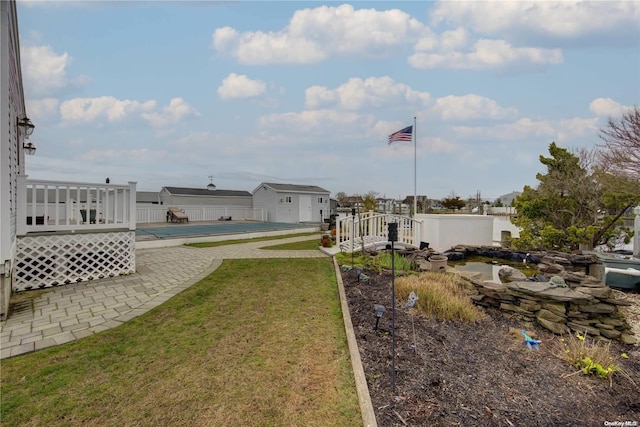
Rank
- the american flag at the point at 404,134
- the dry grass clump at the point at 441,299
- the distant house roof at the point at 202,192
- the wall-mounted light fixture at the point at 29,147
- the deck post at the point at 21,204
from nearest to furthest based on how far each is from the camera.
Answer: the dry grass clump at the point at 441,299 → the deck post at the point at 21,204 → the wall-mounted light fixture at the point at 29,147 → the american flag at the point at 404,134 → the distant house roof at the point at 202,192

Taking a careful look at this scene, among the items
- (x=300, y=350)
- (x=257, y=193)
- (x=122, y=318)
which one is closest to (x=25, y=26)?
(x=122, y=318)

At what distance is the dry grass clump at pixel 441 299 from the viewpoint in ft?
12.7

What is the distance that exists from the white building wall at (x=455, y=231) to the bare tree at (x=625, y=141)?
3.30 m

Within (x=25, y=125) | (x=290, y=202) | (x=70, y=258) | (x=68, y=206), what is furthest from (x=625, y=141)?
(x=290, y=202)

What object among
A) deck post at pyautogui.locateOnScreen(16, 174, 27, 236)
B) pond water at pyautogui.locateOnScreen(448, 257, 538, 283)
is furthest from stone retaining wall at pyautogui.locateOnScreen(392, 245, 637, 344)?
deck post at pyautogui.locateOnScreen(16, 174, 27, 236)

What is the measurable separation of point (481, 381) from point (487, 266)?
5.21 m

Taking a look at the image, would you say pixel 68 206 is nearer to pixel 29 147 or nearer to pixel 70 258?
pixel 70 258

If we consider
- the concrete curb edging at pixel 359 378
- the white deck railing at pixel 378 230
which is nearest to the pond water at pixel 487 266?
the white deck railing at pixel 378 230

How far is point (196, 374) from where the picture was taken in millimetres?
2457

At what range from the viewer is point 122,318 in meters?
3.71

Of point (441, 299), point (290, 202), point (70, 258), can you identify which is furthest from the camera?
point (290, 202)

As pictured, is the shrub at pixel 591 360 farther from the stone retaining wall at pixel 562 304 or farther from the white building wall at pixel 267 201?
the white building wall at pixel 267 201

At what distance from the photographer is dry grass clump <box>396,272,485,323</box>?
3.88m

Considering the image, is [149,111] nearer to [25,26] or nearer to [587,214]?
[25,26]
